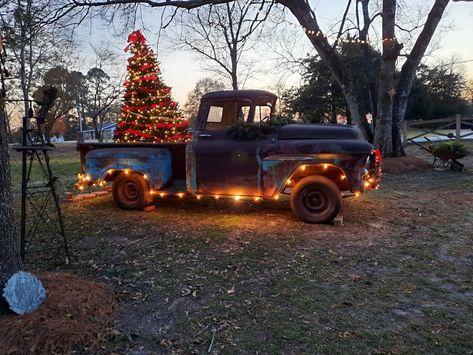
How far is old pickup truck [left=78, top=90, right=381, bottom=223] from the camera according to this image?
5.76m

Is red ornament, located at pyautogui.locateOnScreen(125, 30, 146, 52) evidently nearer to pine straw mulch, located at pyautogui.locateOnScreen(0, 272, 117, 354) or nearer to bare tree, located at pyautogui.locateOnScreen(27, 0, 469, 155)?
bare tree, located at pyautogui.locateOnScreen(27, 0, 469, 155)

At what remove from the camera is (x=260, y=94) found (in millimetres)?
6473

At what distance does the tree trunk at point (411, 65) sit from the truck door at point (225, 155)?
9024 mm

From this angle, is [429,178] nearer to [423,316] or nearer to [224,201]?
[224,201]

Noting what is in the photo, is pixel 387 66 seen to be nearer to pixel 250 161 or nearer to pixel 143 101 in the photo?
pixel 250 161

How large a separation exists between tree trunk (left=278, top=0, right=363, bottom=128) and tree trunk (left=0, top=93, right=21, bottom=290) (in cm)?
1074

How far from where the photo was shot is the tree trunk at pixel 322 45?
12234 mm

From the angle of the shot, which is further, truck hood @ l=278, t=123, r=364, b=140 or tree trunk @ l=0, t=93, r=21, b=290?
truck hood @ l=278, t=123, r=364, b=140

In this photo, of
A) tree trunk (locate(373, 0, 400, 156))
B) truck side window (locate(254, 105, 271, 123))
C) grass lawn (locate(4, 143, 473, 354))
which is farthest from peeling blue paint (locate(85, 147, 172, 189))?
tree trunk (locate(373, 0, 400, 156))

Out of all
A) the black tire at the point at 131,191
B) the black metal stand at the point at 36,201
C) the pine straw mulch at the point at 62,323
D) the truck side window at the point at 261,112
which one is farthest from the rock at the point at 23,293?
→ the truck side window at the point at 261,112

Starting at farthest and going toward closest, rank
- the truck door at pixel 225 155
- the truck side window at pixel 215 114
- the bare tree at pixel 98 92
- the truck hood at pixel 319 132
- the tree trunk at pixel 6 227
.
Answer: the bare tree at pixel 98 92, the truck side window at pixel 215 114, the truck door at pixel 225 155, the truck hood at pixel 319 132, the tree trunk at pixel 6 227

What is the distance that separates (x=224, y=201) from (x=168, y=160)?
1547 millimetres

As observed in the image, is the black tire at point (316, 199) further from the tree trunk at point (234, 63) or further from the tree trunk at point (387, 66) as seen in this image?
the tree trunk at point (234, 63)

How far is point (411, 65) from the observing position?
13.0 meters
